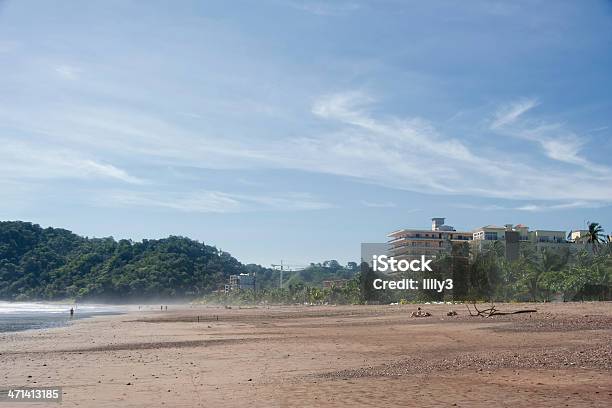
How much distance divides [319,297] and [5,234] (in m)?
131

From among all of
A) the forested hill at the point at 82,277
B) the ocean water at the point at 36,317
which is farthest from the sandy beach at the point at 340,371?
the forested hill at the point at 82,277

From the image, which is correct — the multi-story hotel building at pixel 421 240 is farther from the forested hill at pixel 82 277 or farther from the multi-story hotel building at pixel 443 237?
the forested hill at pixel 82 277

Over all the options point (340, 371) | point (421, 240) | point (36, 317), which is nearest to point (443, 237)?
point (421, 240)

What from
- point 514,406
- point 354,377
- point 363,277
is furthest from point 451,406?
point 363,277

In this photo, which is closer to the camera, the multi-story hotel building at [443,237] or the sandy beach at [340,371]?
the sandy beach at [340,371]

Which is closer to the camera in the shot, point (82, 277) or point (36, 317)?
point (36, 317)

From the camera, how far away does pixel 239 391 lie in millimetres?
12250

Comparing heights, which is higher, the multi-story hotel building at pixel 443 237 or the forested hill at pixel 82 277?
the multi-story hotel building at pixel 443 237

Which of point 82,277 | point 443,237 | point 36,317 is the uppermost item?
point 443,237

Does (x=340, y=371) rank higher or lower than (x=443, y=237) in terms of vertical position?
lower

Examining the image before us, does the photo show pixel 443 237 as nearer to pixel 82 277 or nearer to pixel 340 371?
pixel 82 277

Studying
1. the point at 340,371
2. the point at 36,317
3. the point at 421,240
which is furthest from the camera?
the point at 421,240

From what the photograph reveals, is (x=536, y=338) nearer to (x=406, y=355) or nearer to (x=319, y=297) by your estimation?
(x=406, y=355)

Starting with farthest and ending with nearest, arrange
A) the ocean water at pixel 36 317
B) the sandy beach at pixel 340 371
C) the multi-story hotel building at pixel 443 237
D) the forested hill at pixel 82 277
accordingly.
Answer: the forested hill at pixel 82 277, the multi-story hotel building at pixel 443 237, the ocean water at pixel 36 317, the sandy beach at pixel 340 371
